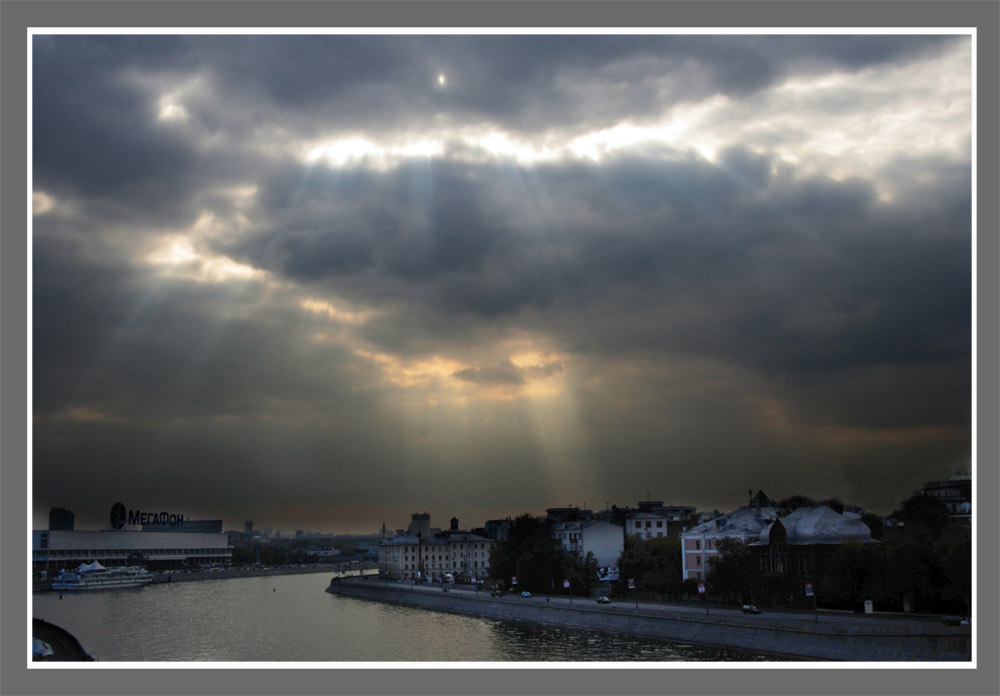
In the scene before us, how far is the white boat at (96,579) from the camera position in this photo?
69.1 meters

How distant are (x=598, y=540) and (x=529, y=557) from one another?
1151cm

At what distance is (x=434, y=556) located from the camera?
72.5 m

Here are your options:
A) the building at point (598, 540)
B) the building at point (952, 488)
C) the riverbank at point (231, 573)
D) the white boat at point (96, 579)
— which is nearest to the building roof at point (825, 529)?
the building at point (952, 488)

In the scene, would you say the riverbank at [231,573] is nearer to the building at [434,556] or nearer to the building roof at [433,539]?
the building roof at [433,539]

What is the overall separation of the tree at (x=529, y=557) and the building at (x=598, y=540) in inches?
233

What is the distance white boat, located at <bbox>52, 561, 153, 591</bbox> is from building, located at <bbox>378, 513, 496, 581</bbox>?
69.8ft

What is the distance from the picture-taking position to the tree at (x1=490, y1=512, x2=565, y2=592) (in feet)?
148

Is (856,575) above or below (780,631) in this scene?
above

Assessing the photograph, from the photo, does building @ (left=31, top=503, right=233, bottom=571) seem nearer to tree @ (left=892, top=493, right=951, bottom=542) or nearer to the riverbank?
the riverbank

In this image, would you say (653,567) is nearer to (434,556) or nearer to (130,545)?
(434,556)

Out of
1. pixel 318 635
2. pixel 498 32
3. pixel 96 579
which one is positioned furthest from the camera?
pixel 96 579

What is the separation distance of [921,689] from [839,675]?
1.30 metres

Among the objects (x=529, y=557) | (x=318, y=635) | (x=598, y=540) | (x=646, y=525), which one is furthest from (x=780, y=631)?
(x=646, y=525)

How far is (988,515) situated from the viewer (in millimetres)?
15953
